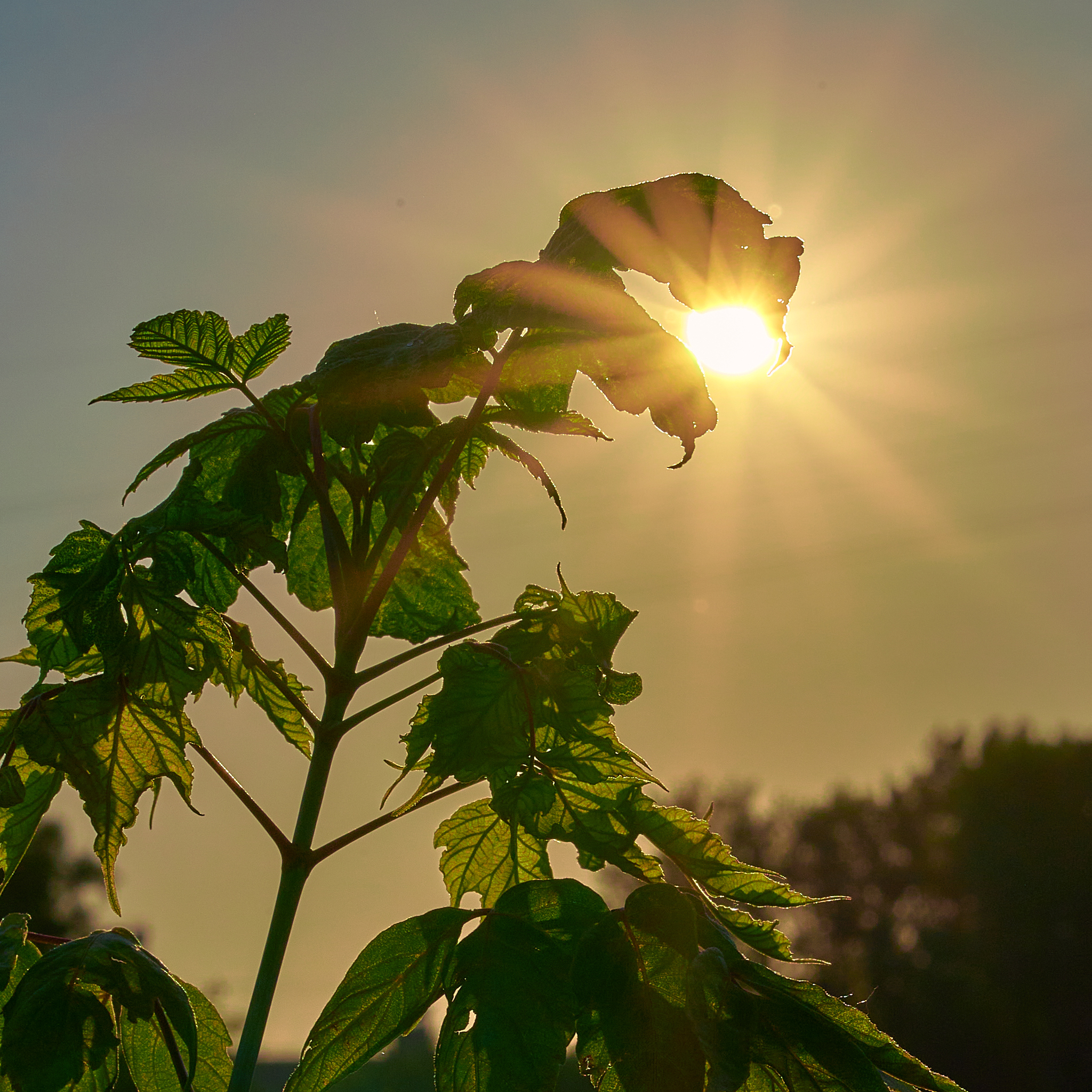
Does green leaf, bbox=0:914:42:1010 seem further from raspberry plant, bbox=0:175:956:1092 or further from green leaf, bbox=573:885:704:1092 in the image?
green leaf, bbox=573:885:704:1092

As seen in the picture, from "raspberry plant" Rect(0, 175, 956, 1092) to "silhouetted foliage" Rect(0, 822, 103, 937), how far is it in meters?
27.8

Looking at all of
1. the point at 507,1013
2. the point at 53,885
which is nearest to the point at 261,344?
the point at 507,1013

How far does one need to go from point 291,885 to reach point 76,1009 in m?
0.25

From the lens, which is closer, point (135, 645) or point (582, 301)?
point (582, 301)

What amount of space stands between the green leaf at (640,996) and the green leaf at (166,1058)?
0.60 metres

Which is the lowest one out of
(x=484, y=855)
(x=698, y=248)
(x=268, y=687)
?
Answer: (x=484, y=855)

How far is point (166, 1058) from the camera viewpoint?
1.43 meters

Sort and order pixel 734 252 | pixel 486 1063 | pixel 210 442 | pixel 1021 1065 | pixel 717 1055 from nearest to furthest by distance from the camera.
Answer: pixel 717 1055
pixel 486 1063
pixel 734 252
pixel 210 442
pixel 1021 1065

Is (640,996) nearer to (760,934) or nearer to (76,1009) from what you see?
(760,934)

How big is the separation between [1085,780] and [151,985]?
33499 mm

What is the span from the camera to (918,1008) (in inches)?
1128

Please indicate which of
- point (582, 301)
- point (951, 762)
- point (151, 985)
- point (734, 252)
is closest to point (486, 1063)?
point (151, 985)

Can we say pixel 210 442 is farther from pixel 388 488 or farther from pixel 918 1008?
pixel 918 1008

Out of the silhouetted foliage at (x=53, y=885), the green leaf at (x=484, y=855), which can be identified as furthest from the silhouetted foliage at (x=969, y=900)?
the green leaf at (x=484, y=855)
